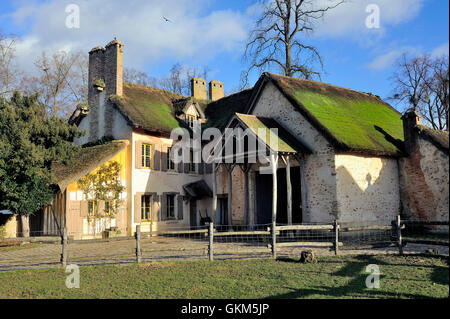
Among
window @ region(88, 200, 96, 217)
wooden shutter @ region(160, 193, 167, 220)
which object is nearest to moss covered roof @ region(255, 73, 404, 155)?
wooden shutter @ region(160, 193, 167, 220)

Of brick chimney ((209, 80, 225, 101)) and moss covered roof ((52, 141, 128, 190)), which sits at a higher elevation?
brick chimney ((209, 80, 225, 101))

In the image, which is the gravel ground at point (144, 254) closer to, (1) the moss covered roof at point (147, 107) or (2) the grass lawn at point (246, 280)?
(2) the grass lawn at point (246, 280)

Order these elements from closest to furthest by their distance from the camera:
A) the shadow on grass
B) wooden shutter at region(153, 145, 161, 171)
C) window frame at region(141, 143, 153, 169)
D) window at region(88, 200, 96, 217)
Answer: the shadow on grass < window at region(88, 200, 96, 217) < window frame at region(141, 143, 153, 169) < wooden shutter at region(153, 145, 161, 171)

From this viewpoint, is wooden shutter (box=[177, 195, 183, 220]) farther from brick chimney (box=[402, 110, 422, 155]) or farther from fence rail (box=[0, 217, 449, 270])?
brick chimney (box=[402, 110, 422, 155])

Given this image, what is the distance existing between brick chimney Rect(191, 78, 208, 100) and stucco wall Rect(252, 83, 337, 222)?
1063 cm

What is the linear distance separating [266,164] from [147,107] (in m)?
7.67

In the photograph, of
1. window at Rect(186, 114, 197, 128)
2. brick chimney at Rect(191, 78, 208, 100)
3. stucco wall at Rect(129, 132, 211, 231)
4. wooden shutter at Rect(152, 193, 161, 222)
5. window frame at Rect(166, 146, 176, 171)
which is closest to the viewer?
stucco wall at Rect(129, 132, 211, 231)

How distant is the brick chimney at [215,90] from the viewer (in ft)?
92.3

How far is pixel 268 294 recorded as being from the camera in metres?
7.09

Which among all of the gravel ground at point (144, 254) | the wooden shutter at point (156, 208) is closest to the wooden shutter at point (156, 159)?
the wooden shutter at point (156, 208)

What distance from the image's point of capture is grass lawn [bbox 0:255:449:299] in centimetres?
724

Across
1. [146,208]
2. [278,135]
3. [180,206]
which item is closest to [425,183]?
[278,135]

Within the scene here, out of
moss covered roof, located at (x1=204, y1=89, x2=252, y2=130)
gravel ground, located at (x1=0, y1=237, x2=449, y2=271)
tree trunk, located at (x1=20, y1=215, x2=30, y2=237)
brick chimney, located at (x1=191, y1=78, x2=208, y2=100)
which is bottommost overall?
gravel ground, located at (x1=0, y1=237, x2=449, y2=271)
